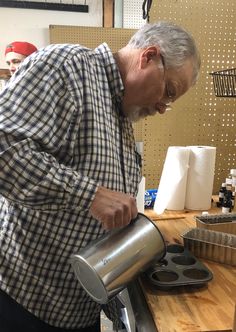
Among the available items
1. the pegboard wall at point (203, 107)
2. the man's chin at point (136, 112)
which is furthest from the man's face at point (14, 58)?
the man's chin at point (136, 112)

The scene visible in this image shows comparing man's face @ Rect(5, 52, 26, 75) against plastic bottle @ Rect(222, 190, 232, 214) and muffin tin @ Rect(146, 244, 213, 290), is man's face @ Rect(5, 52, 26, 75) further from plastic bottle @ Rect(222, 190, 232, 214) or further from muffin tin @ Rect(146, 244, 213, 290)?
muffin tin @ Rect(146, 244, 213, 290)

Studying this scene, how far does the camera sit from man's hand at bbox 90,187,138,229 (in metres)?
0.62

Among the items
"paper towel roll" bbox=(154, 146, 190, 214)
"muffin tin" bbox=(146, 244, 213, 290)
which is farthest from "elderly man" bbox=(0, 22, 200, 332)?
"paper towel roll" bbox=(154, 146, 190, 214)

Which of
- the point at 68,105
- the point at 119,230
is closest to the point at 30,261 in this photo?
the point at 119,230

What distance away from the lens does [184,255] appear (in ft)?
2.77

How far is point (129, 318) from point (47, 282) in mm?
265

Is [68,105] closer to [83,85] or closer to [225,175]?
[83,85]

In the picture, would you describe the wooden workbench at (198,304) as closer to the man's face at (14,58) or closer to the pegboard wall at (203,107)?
the pegboard wall at (203,107)

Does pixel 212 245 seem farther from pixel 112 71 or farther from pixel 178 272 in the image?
pixel 112 71

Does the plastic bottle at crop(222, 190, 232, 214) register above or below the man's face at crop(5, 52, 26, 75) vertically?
below

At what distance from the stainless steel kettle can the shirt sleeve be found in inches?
3.5

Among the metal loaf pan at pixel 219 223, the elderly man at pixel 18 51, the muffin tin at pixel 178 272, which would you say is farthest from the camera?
the elderly man at pixel 18 51

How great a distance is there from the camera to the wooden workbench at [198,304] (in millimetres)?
600

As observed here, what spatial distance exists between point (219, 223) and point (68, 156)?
21.5 inches
